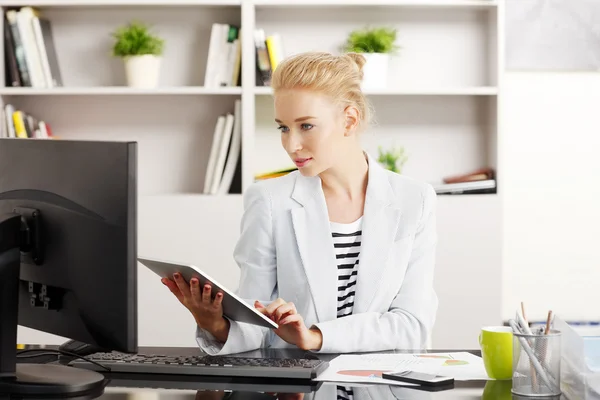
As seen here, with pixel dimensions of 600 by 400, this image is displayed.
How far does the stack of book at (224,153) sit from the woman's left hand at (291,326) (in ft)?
5.62

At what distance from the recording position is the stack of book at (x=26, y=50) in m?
3.43

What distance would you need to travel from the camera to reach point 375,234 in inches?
78.6

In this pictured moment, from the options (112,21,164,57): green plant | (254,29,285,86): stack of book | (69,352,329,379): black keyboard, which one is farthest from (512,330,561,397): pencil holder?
(112,21,164,57): green plant

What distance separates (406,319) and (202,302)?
1.68 ft

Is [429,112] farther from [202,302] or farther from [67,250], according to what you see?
[67,250]

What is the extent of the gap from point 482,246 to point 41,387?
2.32 meters

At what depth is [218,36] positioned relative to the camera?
11.3ft

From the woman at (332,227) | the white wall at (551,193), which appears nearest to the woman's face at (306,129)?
the woman at (332,227)

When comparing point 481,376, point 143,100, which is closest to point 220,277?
point 143,100

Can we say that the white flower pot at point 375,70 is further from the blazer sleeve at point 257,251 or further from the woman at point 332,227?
the blazer sleeve at point 257,251

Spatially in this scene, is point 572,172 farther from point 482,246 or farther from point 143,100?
point 143,100

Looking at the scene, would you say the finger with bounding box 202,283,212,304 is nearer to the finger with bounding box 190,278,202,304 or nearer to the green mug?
the finger with bounding box 190,278,202,304

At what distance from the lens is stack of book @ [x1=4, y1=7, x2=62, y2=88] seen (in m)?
3.43

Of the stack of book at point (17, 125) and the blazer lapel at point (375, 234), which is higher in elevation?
the stack of book at point (17, 125)
